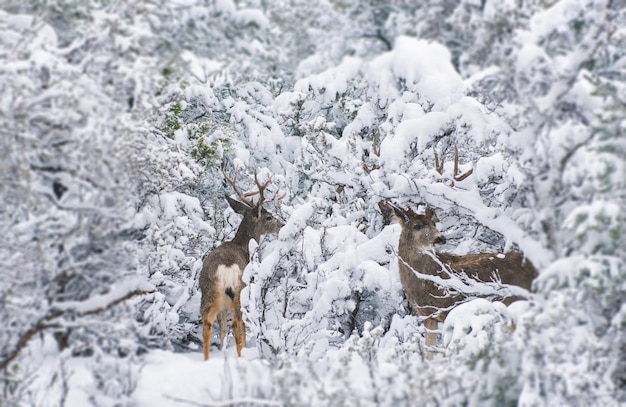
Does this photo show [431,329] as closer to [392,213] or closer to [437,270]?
[437,270]

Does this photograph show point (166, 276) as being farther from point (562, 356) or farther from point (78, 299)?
point (562, 356)

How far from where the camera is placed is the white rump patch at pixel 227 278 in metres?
9.39

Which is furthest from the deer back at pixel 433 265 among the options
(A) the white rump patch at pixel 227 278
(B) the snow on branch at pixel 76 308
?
(B) the snow on branch at pixel 76 308

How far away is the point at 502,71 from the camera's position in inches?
197

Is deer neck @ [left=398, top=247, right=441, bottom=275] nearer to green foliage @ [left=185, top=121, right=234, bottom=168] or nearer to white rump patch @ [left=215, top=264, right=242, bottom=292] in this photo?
white rump patch @ [left=215, top=264, right=242, bottom=292]

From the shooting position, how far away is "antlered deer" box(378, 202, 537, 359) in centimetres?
781

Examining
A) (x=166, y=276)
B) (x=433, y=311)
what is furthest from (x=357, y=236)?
(x=166, y=276)

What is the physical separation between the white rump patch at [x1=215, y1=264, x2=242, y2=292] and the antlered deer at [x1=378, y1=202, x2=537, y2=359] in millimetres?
1808

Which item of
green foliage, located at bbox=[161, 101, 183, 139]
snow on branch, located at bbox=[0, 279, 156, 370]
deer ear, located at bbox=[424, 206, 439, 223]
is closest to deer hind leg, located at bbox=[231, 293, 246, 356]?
deer ear, located at bbox=[424, 206, 439, 223]

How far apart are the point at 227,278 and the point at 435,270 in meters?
2.32

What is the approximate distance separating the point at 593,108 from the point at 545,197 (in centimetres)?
59

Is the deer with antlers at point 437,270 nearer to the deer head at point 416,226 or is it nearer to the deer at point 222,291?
the deer head at point 416,226

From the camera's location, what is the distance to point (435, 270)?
8891 millimetres

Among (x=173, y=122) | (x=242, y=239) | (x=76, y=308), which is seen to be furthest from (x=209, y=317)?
(x=76, y=308)
